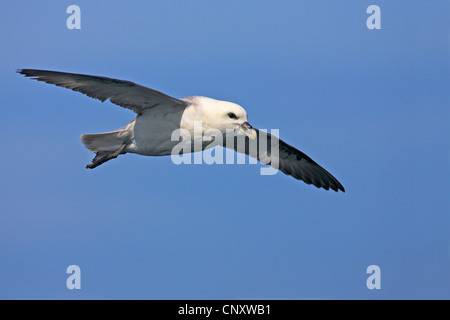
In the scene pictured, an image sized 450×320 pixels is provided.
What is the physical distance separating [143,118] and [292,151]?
139 inches

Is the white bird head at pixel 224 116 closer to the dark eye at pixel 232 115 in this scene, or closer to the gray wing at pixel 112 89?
the dark eye at pixel 232 115

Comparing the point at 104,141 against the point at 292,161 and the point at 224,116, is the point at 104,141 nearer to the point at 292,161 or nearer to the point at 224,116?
the point at 224,116

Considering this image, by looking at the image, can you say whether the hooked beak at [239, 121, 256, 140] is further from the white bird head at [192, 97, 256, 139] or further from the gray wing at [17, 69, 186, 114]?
the gray wing at [17, 69, 186, 114]

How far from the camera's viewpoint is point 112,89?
425 inches

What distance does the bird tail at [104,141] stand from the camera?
1146cm

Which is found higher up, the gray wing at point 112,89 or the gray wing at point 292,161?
the gray wing at point 112,89

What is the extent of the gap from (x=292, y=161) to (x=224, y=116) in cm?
335

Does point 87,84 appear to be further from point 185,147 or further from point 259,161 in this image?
point 259,161

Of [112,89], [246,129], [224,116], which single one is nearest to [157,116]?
[112,89]

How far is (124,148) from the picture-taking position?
1136cm

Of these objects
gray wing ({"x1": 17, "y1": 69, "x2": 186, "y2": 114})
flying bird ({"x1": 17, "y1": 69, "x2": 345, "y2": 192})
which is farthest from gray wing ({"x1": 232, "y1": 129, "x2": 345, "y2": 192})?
gray wing ({"x1": 17, "y1": 69, "x2": 186, "y2": 114})

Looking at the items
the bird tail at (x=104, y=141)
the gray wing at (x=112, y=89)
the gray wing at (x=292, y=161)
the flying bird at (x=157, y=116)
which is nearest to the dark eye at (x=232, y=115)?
the flying bird at (x=157, y=116)

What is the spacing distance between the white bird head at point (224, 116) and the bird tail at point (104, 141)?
1.29 m

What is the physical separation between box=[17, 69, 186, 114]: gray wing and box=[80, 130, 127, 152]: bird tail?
1.68 feet
